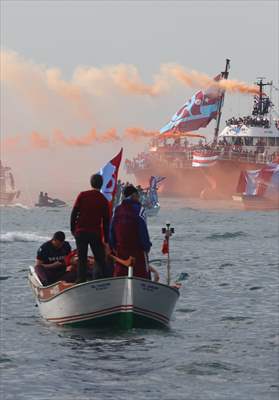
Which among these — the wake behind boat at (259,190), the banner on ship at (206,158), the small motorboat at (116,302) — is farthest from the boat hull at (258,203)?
the small motorboat at (116,302)

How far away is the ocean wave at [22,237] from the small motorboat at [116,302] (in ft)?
122

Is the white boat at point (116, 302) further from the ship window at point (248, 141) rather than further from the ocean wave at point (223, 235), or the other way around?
the ship window at point (248, 141)

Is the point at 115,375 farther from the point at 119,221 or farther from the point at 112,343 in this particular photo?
the point at 119,221

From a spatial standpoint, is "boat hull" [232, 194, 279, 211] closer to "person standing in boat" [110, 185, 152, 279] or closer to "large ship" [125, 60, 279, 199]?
"large ship" [125, 60, 279, 199]

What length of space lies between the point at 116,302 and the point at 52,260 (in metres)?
2.12

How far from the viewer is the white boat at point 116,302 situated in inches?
724

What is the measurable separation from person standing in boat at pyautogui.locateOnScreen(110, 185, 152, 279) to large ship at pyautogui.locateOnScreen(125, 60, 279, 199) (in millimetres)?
110640

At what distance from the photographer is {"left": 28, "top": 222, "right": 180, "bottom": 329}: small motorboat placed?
723 inches

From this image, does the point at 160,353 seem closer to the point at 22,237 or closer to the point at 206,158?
the point at 22,237

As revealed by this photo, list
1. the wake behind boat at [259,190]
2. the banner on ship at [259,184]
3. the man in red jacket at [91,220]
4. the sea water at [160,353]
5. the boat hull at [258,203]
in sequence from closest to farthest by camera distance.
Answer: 1. the sea water at [160,353]
2. the man in red jacket at [91,220]
3. the boat hull at [258,203]
4. the wake behind boat at [259,190]
5. the banner on ship at [259,184]

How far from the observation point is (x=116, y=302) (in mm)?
18578

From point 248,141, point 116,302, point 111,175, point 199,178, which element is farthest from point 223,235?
point 199,178

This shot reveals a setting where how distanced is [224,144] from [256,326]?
4710 inches

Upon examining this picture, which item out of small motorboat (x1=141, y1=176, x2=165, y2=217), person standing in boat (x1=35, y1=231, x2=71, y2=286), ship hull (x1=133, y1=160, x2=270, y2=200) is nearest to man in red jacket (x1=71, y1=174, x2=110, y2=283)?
person standing in boat (x1=35, y1=231, x2=71, y2=286)
